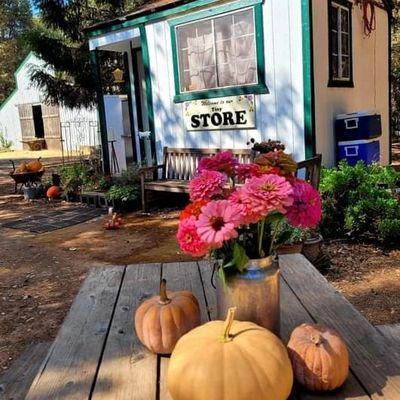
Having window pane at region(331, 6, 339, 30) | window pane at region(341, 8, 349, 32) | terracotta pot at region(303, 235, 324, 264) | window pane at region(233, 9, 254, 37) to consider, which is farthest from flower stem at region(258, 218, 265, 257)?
window pane at region(341, 8, 349, 32)

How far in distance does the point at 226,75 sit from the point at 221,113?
543mm

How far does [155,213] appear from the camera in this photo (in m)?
7.54

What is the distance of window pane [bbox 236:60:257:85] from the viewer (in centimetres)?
680

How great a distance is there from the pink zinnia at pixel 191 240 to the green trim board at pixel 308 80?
5.33m

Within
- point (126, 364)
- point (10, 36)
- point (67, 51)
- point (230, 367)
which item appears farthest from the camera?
point (10, 36)

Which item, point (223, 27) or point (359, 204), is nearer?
point (359, 204)

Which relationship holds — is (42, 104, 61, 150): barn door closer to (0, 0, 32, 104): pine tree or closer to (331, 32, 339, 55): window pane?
(0, 0, 32, 104): pine tree

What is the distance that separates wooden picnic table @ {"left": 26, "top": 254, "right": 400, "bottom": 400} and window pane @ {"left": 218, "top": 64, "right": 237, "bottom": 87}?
5065 mm

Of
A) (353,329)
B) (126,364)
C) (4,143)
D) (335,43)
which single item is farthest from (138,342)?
(4,143)

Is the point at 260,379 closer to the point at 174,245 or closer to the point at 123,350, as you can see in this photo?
the point at 123,350

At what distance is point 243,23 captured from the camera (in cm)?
673

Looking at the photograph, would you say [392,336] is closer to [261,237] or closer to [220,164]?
[261,237]

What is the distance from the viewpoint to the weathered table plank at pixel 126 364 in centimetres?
133

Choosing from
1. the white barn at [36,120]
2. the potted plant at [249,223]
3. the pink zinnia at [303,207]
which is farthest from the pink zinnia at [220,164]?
the white barn at [36,120]
